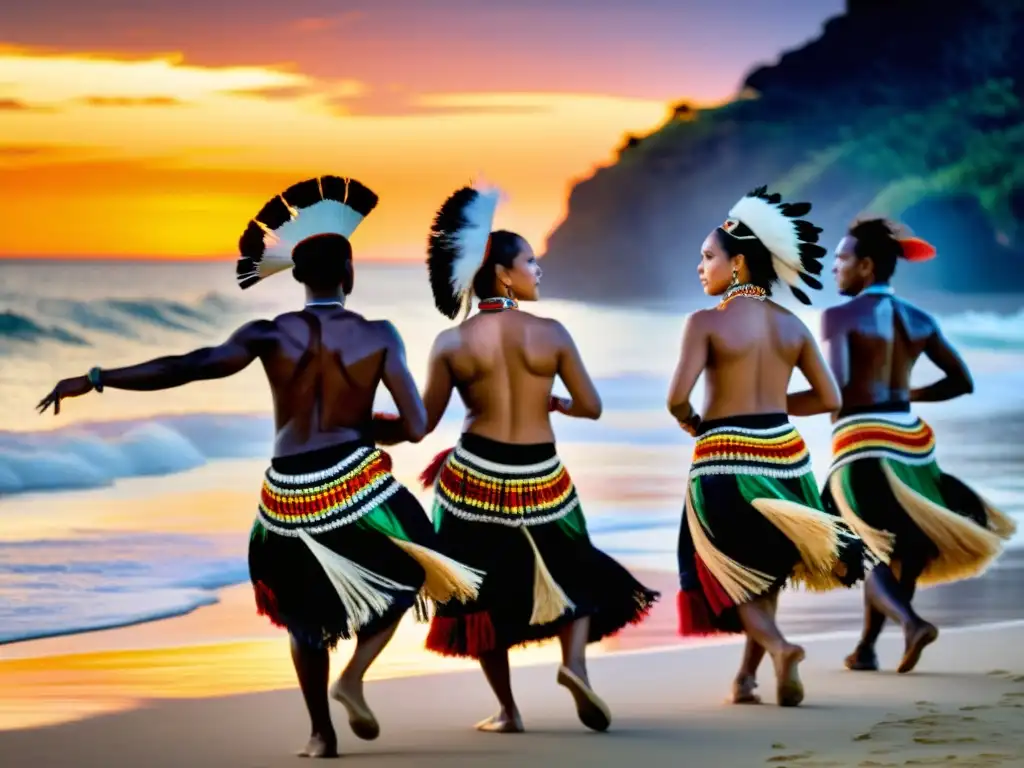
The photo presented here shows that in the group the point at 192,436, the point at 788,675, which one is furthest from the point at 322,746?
the point at 192,436

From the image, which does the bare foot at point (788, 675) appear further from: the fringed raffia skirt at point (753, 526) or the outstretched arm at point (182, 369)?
the outstretched arm at point (182, 369)

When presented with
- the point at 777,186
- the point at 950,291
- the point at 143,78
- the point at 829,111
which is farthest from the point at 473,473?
the point at 829,111

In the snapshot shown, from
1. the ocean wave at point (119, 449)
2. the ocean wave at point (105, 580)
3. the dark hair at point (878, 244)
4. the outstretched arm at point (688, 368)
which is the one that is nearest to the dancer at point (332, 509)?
the outstretched arm at point (688, 368)

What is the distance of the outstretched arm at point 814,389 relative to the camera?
25.4 feet

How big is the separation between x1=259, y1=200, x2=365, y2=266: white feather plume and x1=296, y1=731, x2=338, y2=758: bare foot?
1.37 m

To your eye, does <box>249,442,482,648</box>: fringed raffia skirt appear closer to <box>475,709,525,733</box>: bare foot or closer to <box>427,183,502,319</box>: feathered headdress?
<box>475,709,525,733</box>: bare foot

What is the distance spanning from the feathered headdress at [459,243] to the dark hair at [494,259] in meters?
0.02

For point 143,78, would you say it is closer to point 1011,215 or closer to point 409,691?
point 1011,215

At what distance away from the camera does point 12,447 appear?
19141 millimetres

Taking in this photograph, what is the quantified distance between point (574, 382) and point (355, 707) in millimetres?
1314

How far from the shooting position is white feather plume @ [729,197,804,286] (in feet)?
→ 25.5

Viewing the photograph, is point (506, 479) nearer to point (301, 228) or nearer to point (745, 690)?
point (301, 228)

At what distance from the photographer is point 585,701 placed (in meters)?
7.04

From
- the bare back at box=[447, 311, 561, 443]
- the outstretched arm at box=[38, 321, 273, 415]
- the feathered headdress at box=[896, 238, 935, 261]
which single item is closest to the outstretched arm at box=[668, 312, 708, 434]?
the bare back at box=[447, 311, 561, 443]
